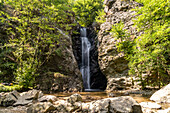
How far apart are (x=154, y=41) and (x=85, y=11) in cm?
1732

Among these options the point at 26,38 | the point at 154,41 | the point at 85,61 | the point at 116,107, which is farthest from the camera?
the point at 85,61

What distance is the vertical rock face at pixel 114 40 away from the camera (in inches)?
465

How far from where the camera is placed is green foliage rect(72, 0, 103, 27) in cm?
2046

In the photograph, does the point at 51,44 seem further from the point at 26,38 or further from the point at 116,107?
the point at 116,107

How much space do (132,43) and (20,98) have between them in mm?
10424

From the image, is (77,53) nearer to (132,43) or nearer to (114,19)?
(114,19)

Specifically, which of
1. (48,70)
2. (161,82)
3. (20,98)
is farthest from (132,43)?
(20,98)

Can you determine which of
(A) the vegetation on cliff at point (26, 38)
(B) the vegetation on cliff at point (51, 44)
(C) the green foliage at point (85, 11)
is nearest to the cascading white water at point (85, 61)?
(C) the green foliage at point (85, 11)

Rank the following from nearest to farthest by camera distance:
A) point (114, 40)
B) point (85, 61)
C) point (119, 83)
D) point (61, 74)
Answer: point (61, 74) → point (119, 83) → point (114, 40) → point (85, 61)

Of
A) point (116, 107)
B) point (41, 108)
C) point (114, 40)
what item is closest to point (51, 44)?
point (41, 108)

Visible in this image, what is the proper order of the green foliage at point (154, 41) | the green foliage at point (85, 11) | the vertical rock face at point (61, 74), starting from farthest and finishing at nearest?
the green foliage at point (85, 11)
the vertical rock face at point (61, 74)
the green foliage at point (154, 41)

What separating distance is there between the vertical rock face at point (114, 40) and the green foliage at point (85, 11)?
603 cm

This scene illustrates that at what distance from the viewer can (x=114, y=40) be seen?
498 inches

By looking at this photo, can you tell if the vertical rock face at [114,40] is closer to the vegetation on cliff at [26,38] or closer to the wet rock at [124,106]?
the vegetation on cliff at [26,38]
